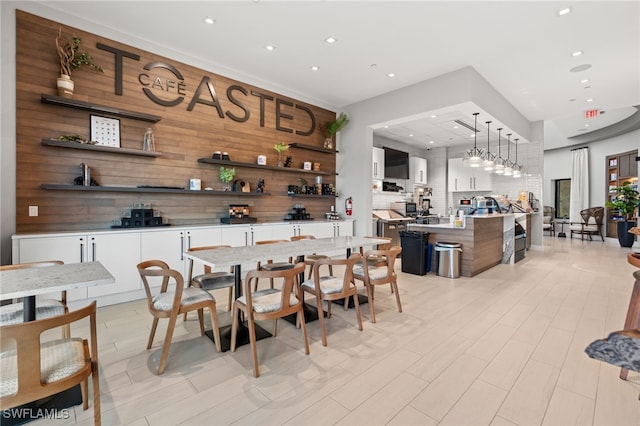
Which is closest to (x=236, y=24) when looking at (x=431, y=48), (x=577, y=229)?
(x=431, y=48)

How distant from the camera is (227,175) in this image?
17.0 feet

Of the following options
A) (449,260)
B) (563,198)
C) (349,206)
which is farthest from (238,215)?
(563,198)

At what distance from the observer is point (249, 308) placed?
7.86 feet

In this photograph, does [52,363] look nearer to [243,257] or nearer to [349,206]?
[243,257]

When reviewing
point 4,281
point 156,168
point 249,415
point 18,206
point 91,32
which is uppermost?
point 91,32

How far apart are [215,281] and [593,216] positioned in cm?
1246

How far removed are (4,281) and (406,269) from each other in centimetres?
511

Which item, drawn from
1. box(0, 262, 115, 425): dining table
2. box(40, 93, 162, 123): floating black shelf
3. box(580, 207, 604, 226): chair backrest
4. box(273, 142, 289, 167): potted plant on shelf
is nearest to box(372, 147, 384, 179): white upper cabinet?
box(273, 142, 289, 167): potted plant on shelf

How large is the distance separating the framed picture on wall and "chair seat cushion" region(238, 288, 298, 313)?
124 inches

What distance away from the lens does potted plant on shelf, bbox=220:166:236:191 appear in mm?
5191

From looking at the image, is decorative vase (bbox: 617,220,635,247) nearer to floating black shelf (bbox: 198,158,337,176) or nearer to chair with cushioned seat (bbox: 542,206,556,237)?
chair with cushioned seat (bbox: 542,206,556,237)

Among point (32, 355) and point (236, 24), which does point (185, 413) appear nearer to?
point (32, 355)

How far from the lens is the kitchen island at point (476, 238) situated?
17.3 ft

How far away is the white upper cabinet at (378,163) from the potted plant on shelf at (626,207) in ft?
23.0
